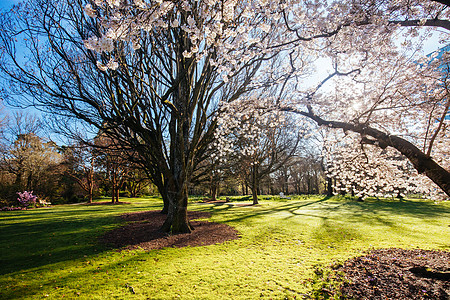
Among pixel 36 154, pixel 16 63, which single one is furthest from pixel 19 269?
pixel 36 154

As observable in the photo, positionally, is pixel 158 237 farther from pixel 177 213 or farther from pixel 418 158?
pixel 418 158

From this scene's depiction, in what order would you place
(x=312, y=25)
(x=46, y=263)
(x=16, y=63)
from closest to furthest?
(x=46, y=263)
(x=312, y=25)
(x=16, y=63)

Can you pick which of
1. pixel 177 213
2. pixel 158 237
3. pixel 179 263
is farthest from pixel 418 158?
pixel 158 237

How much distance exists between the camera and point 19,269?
4195 mm

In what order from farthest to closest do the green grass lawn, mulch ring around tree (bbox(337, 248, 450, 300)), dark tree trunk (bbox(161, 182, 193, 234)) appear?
dark tree trunk (bbox(161, 182, 193, 234)), the green grass lawn, mulch ring around tree (bbox(337, 248, 450, 300))

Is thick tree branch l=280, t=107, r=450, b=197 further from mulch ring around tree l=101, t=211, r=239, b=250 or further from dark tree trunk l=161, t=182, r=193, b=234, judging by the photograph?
dark tree trunk l=161, t=182, r=193, b=234

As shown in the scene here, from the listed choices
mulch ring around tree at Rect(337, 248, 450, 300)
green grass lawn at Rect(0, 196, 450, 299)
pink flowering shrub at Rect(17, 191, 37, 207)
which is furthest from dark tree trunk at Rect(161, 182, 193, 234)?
pink flowering shrub at Rect(17, 191, 37, 207)

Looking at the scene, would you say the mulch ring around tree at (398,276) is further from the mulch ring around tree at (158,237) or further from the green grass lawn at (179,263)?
the mulch ring around tree at (158,237)

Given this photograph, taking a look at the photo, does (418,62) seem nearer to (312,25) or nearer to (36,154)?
(312,25)

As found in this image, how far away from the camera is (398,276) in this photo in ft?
12.3

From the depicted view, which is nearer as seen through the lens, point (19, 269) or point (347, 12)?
point (19, 269)

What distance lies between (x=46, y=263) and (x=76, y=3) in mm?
8846

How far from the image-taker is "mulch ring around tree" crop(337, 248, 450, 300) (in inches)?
127

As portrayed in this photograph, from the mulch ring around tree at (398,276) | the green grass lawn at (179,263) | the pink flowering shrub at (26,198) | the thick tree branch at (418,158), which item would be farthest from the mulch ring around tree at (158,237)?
the pink flowering shrub at (26,198)
